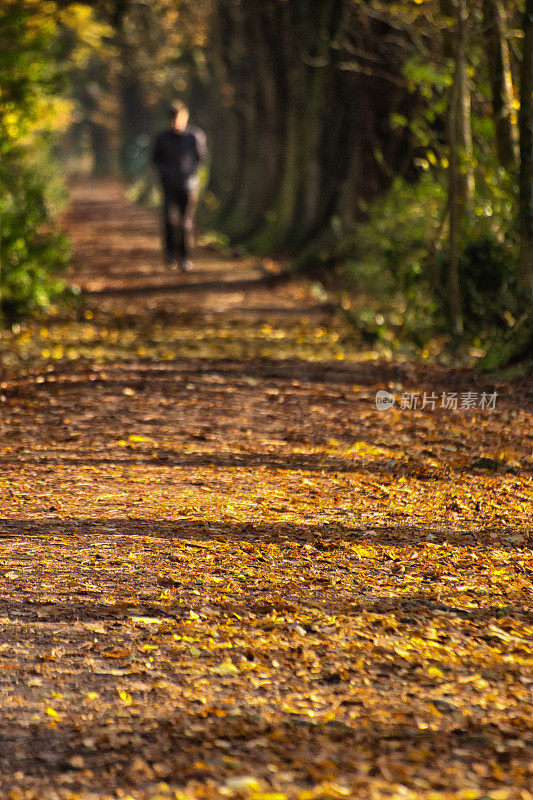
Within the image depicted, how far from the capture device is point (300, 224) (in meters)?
22.5

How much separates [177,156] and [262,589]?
1292 centimetres

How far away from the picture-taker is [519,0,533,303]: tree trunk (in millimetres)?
8742

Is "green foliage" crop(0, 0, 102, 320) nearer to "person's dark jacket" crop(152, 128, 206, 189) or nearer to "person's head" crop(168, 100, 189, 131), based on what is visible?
"person's head" crop(168, 100, 189, 131)

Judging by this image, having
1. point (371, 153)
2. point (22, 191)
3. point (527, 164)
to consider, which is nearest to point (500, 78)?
point (527, 164)

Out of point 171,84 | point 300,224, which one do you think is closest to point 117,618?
point 300,224

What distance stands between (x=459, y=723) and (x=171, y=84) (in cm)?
5392

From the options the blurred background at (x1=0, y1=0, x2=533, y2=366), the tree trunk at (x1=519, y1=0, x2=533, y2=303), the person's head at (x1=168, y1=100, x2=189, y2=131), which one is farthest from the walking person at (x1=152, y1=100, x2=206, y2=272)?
the tree trunk at (x1=519, y1=0, x2=533, y2=303)

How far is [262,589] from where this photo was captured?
457cm

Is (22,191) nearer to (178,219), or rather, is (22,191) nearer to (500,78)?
(178,219)

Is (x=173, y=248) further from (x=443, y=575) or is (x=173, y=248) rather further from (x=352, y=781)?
(x=352, y=781)

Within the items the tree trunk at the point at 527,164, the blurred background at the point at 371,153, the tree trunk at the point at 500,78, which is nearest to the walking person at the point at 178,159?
the blurred background at the point at 371,153

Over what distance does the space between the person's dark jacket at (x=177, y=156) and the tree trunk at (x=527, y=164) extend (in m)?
8.52

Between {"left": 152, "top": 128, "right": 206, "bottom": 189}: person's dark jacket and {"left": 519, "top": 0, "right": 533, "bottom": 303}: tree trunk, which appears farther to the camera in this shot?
{"left": 152, "top": 128, "right": 206, "bottom": 189}: person's dark jacket

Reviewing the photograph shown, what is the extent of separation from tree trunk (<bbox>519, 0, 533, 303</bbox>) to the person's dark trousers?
8.64 m
